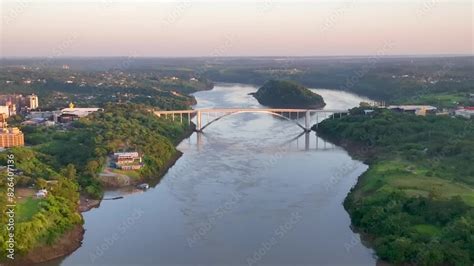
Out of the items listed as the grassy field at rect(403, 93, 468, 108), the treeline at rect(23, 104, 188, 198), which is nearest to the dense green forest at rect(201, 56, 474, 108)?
the grassy field at rect(403, 93, 468, 108)

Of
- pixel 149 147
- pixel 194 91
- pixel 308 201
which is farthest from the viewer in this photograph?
pixel 194 91

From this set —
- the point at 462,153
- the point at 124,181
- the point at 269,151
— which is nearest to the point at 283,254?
the point at 124,181

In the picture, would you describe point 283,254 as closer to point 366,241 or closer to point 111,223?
point 366,241

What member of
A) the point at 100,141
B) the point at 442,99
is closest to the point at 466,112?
the point at 442,99

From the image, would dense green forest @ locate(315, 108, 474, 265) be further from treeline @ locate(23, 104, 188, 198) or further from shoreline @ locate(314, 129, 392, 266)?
treeline @ locate(23, 104, 188, 198)

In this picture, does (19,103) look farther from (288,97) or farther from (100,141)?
(288,97)

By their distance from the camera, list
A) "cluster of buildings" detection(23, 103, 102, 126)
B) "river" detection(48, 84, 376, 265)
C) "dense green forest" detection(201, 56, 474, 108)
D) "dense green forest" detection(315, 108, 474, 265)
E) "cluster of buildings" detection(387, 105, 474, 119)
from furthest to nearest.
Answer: "dense green forest" detection(201, 56, 474, 108)
"cluster of buildings" detection(387, 105, 474, 119)
"cluster of buildings" detection(23, 103, 102, 126)
"river" detection(48, 84, 376, 265)
"dense green forest" detection(315, 108, 474, 265)
